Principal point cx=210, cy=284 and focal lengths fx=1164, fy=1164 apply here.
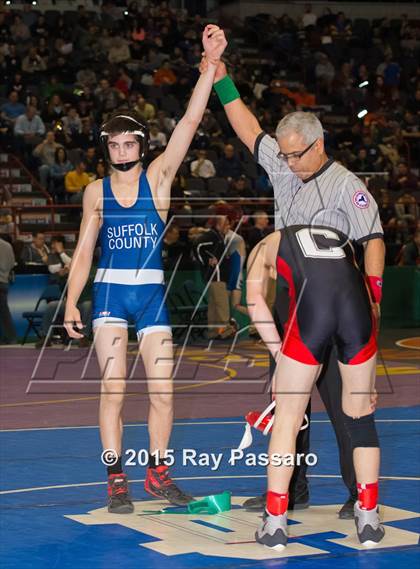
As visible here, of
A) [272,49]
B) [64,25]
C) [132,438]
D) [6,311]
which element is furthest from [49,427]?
[272,49]

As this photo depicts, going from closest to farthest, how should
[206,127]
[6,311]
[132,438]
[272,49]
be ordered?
[132,438], [6,311], [206,127], [272,49]

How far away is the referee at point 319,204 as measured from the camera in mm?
5988

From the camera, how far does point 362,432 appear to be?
231 inches

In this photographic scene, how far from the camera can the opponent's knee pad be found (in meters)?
5.87

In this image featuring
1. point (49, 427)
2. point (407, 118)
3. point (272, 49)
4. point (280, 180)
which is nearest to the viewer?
point (280, 180)

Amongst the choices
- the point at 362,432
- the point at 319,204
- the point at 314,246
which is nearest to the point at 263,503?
the point at 362,432

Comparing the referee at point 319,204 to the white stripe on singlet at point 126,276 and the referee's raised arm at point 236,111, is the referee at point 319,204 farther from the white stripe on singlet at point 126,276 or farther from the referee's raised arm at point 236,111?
the white stripe on singlet at point 126,276

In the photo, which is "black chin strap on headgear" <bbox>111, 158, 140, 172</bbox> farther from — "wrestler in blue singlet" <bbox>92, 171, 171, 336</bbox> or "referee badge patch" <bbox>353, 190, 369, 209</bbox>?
"referee badge patch" <bbox>353, 190, 369, 209</bbox>

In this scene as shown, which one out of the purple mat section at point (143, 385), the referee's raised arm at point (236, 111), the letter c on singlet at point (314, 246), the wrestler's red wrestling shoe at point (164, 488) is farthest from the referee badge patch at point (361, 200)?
the purple mat section at point (143, 385)

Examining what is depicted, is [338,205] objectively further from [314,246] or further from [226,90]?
[226,90]

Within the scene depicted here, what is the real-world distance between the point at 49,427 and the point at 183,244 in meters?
9.35

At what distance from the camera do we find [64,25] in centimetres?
2622

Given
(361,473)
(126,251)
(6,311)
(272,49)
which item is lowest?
(6,311)

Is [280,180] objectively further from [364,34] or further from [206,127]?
[364,34]
